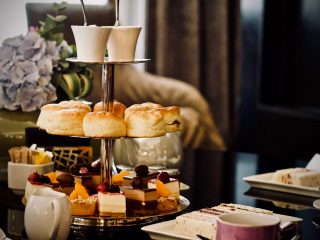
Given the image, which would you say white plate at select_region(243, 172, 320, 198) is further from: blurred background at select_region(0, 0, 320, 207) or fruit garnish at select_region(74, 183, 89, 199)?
blurred background at select_region(0, 0, 320, 207)

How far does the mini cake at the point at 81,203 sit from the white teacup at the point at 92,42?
0.86ft

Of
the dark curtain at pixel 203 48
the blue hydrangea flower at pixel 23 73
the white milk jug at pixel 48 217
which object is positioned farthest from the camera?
the dark curtain at pixel 203 48

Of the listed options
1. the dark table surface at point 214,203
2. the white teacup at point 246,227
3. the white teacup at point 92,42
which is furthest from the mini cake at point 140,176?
the white teacup at point 246,227

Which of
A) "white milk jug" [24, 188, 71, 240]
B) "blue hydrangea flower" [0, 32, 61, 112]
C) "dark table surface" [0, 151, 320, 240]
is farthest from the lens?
"blue hydrangea flower" [0, 32, 61, 112]

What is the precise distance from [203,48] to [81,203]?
376cm

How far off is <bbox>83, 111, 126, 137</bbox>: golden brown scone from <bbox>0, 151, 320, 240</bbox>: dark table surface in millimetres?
190

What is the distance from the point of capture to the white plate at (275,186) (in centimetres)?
201

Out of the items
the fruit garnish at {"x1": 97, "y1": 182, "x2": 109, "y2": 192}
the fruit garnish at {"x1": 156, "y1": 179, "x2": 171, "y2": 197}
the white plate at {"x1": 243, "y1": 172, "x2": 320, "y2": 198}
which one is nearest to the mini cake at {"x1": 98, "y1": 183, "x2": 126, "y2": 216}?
the fruit garnish at {"x1": 97, "y1": 182, "x2": 109, "y2": 192}

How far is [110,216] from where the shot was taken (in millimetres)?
1637

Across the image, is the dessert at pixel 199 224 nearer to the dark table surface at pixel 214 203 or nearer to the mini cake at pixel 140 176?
the dark table surface at pixel 214 203

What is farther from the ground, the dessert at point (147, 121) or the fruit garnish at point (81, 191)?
the dessert at point (147, 121)

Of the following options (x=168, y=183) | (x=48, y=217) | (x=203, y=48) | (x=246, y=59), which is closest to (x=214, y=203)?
(x=168, y=183)

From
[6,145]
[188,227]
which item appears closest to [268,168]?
[6,145]

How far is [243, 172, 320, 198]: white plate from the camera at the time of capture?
2.01 meters
